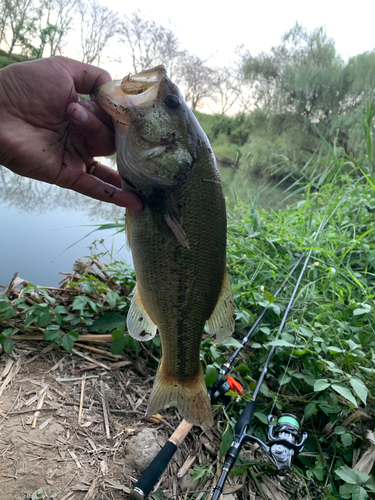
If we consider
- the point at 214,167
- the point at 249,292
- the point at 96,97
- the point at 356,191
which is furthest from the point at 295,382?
the point at 356,191

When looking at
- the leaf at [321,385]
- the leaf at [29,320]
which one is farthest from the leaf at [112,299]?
the leaf at [321,385]

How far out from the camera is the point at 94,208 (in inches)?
201

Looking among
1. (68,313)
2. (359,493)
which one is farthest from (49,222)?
(359,493)

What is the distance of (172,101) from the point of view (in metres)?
1.33

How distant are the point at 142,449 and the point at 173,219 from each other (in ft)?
3.79

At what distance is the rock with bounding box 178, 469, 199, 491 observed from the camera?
1521mm

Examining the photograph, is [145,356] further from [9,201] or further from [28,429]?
[9,201]

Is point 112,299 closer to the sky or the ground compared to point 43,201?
closer to the ground

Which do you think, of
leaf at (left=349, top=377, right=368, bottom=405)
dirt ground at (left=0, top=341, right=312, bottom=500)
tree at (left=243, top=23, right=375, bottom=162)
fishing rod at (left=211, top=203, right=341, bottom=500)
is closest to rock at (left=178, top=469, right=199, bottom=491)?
dirt ground at (left=0, top=341, right=312, bottom=500)

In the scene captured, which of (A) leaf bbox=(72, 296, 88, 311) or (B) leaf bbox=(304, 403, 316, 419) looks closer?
(B) leaf bbox=(304, 403, 316, 419)

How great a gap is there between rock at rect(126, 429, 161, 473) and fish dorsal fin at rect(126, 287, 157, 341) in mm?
536

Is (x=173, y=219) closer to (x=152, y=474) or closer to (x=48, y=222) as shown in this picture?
(x=152, y=474)

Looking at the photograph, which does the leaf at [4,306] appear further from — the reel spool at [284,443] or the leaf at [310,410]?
the leaf at [310,410]

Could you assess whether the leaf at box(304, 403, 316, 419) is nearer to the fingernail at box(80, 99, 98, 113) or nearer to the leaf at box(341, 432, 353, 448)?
the leaf at box(341, 432, 353, 448)
